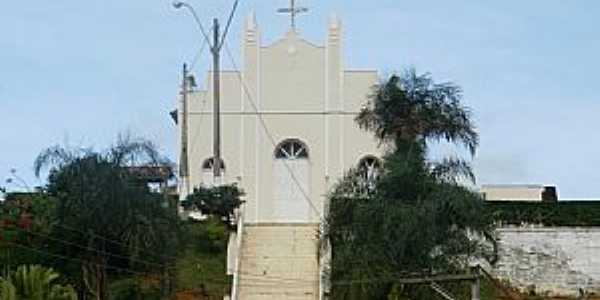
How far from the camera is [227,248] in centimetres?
4634

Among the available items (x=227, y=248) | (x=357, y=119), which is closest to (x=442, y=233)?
(x=227, y=248)

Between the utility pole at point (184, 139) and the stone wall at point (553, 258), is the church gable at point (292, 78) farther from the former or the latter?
the stone wall at point (553, 258)

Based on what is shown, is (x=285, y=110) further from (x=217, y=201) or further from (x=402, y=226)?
(x=402, y=226)

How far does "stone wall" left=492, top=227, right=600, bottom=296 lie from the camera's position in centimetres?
5022

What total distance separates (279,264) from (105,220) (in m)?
8.03

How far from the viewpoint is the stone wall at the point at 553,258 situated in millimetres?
50219

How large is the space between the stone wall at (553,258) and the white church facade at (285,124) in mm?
6478

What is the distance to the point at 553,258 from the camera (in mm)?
50438

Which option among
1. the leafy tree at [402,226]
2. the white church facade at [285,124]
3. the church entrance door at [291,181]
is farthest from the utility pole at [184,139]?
the leafy tree at [402,226]

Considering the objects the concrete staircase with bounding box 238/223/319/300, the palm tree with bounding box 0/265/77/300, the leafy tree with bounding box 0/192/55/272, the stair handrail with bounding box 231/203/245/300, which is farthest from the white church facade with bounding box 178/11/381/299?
the palm tree with bounding box 0/265/77/300

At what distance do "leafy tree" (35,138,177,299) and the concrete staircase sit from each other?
14.2 feet

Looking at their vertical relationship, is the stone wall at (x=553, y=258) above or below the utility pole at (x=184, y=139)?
below

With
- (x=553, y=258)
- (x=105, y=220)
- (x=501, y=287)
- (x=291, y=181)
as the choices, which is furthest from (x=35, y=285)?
(x=553, y=258)

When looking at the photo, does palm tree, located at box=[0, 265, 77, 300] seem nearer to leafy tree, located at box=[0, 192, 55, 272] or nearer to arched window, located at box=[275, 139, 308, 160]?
leafy tree, located at box=[0, 192, 55, 272]
